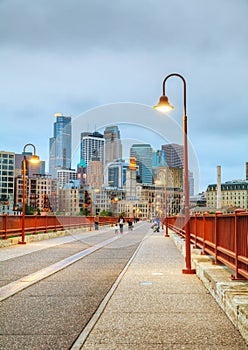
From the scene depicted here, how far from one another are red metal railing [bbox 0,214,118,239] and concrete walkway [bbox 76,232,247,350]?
47.9 ft

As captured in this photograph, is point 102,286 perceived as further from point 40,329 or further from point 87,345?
point 87,345

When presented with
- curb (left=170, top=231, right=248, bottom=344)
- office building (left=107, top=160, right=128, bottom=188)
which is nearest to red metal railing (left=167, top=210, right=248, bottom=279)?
curb (left=170, top=231, right=248, bottom=344)

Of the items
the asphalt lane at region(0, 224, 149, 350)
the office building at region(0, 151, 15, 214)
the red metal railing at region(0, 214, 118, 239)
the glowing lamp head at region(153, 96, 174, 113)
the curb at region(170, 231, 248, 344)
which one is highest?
the office building at region(0, 151, 15, 214)

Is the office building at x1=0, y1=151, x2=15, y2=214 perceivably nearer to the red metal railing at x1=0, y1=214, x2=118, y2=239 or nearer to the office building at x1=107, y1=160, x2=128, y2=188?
the red metal railing at x1=0, y1=214, x2=118, y2=239

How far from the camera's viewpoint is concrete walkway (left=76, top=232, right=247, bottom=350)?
6113 millimetres

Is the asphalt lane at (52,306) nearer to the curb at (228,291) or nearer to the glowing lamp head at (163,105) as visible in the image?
the curb at (228,291)

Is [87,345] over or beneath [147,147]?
beneath

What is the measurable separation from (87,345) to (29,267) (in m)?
9.47

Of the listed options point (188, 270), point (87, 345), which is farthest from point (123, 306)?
point (188, 270)

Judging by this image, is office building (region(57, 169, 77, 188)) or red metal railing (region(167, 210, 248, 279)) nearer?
red metal railing (region(167, 210, 248, 279))

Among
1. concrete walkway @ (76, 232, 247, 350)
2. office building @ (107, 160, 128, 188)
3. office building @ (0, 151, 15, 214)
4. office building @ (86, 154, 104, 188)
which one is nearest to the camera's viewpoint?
concrete walkway @ (76, 232, 247, 350)

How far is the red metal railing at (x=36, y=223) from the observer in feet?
82.3

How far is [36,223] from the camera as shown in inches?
1265

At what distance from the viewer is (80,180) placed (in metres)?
27.6
